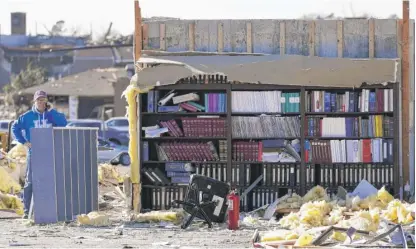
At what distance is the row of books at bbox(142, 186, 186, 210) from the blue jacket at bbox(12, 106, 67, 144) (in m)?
2.33

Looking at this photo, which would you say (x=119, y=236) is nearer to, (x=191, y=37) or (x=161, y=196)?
(x=161, y=196)

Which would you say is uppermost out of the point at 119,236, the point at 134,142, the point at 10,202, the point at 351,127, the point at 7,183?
the point at 351,127

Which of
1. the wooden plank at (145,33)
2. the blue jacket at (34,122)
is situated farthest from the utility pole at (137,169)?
the blue jacket at (34,122)

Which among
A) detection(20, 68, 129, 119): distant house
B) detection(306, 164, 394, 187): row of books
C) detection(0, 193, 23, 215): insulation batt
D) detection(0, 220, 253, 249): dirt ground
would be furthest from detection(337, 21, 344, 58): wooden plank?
detection(20, 68, 129, 119): distant house

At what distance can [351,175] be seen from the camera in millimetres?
16031

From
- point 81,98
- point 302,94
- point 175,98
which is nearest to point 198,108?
point 175,98

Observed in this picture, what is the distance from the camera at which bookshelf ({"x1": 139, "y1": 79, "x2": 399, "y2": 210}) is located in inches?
622

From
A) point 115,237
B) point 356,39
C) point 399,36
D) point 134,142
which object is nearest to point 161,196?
point 134,142

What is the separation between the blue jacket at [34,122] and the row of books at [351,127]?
13.9 feet

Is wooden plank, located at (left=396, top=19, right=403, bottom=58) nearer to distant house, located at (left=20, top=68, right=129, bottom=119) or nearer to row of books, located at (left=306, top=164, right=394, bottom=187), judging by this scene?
row of books, located at (left=306, top=164, right=394, bottom=187)

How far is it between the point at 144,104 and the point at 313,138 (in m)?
2.92

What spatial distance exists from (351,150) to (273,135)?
4.43 ft

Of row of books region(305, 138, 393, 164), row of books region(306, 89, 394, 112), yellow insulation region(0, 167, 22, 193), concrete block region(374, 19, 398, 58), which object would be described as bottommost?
yellow insulation region(0, 167, 22, 193)

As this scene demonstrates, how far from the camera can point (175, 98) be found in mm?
15812
